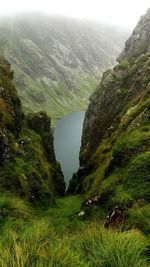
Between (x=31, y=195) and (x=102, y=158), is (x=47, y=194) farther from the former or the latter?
(x=102, y=158)

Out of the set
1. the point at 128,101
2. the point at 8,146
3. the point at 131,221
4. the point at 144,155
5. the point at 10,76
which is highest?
the point at 10,76

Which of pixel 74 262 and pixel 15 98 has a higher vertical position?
pixel 15 98

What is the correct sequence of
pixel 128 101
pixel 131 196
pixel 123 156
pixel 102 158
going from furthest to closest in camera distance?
pixel 128 101, pixel 102 158, pixel 123 156, pixel 131 196

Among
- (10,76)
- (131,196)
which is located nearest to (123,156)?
(131,196)

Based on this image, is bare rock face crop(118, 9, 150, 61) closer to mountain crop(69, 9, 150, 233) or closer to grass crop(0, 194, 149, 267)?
mountain crop(69, 9, 150, 233)

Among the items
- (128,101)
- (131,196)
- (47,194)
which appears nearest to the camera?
(131,196)

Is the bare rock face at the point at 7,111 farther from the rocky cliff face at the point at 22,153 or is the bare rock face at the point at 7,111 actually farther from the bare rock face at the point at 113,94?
the bare rock face at the point at 113,94

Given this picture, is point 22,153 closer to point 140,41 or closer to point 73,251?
point 73,251
